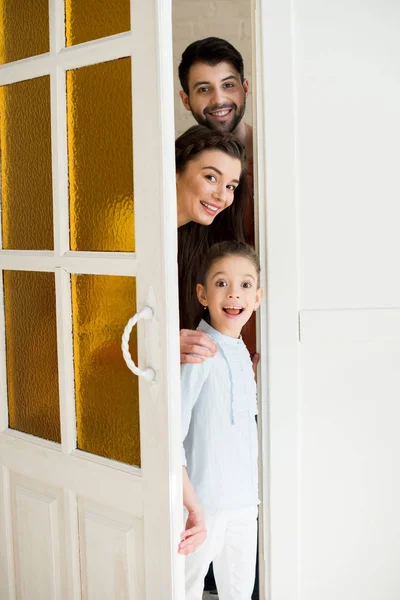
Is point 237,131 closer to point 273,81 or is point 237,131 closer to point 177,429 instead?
point 273,81

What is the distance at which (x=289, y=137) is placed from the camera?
2.21 meters

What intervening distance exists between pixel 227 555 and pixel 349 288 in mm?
849

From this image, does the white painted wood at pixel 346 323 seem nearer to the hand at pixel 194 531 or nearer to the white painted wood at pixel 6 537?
the hand at pixel 194 531

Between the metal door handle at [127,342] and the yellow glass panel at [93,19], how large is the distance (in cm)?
61

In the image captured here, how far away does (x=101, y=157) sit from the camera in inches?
71.4

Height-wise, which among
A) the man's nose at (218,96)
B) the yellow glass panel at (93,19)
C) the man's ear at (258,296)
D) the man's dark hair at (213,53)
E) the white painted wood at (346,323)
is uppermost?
the man's dark hair at (213,53)

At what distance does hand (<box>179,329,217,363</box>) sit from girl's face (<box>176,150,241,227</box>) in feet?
1.14

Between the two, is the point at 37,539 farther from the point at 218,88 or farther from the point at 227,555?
the point at 218,88

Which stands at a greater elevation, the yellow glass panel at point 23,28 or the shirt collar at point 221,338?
the yellow glass panel at point 23,28

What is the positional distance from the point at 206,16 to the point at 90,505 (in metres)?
1.74

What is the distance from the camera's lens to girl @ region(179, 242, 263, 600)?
2191 millimetres

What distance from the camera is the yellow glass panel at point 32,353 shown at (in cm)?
199

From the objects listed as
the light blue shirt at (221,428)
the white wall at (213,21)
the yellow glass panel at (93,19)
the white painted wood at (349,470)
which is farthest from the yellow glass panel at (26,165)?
the white wall at (213,21)

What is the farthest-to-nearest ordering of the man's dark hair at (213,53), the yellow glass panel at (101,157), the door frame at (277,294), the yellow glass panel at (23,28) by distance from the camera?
the man's dark hair at (213,53) → the door frame at (277,294) → the yellow glass panel at (23,28) → the yellow glass panel at (101,157)
